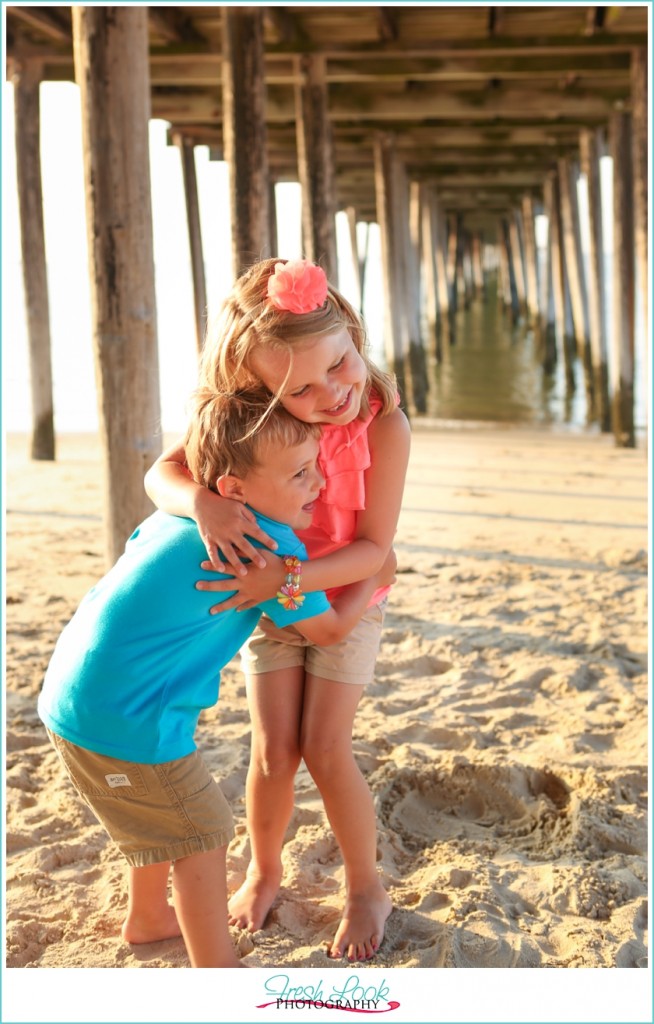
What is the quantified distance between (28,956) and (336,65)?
851 centimetres

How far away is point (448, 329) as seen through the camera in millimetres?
24703

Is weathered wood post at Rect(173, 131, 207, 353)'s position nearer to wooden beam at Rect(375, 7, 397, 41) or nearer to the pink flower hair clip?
wooden beam at Rect(375, 7, 397, 41)

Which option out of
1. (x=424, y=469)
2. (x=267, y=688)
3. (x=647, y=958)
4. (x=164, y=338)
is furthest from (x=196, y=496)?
(x=164, y=338)

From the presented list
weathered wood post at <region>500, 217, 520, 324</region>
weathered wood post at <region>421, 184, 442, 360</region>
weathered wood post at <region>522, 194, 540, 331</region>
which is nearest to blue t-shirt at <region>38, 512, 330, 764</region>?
weathered wood post at <region>421, 184, 442, 360</region>

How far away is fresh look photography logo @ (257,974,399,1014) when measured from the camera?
2.00m

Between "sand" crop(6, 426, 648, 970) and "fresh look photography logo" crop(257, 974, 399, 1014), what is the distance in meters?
0.11

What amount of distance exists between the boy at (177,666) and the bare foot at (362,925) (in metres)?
0.30

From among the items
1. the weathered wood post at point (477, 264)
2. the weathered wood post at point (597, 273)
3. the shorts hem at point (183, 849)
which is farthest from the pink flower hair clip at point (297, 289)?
the weathered wood post at point (477, 264)

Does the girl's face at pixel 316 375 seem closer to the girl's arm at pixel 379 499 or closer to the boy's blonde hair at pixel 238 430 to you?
the boy's blonde hair at pixel 238 430

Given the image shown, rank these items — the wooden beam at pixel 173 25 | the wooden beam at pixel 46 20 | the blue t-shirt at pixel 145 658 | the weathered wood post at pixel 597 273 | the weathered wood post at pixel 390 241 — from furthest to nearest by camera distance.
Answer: the weathered wood post at pixel 390 241 → the weathered wood post at pixel 597 273 → the wooden beam at pixel 173 25 → the wooden beam at pixel 46 20 → the blue t-shirt at pixel 145 658

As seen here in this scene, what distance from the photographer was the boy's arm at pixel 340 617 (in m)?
2.09

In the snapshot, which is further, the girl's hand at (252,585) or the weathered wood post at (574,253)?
the weathered wood post at (574,253)

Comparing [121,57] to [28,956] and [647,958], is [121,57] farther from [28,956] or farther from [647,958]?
[647,958]

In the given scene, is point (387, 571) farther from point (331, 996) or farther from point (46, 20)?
point (46, 20)
